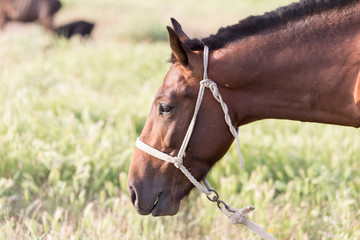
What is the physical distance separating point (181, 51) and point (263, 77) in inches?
16.9

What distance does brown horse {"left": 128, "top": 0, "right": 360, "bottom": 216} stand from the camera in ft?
7.83

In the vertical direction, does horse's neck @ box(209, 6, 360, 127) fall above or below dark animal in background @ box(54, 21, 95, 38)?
below

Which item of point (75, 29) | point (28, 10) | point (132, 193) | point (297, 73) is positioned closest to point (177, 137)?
point (132, 193)

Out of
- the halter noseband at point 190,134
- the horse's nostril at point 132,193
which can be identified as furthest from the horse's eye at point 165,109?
the horse's nostril at point 132,193

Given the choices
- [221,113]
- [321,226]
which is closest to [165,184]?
[221,113]

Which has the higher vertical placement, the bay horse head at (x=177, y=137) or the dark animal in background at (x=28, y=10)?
the dark animal in background at (x=28, y=10)

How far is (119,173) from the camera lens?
175 inches

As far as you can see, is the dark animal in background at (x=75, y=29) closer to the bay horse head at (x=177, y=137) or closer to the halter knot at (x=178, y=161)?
the bay horse head at (x=177, y=137)

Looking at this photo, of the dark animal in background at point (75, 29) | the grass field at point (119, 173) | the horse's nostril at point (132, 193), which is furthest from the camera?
the dark animal in background at point (75, 29)

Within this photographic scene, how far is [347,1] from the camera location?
2.41 m

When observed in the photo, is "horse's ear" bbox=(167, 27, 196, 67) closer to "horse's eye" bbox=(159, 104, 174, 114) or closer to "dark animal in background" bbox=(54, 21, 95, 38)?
"horse's eye" bbox=(159, 104, 174, 114)

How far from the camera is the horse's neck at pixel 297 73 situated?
238 cm

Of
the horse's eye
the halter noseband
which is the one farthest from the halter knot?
the horse's eye

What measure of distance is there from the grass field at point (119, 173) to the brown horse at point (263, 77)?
1.97 ft
